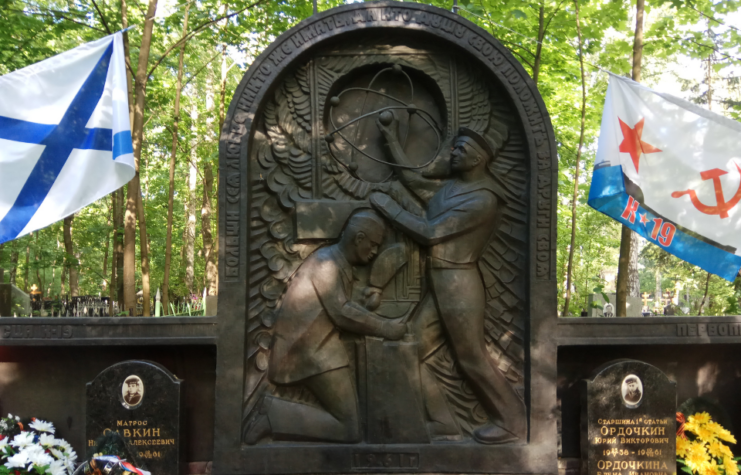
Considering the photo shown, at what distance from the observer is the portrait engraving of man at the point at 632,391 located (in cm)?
489

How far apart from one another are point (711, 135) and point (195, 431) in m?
6.32

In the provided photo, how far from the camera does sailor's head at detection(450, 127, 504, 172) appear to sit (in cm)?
495

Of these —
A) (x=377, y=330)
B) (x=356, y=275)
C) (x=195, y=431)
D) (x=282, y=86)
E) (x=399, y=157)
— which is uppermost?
(x=282, y=86)

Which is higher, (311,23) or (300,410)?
(311,23)

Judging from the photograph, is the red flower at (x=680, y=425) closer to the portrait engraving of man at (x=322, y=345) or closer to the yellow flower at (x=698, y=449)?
the yellow flower at (x=698, y=449)

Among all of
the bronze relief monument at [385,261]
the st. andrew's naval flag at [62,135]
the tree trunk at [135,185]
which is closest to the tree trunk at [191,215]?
the tree trunk at [135,185]

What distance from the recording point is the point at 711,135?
209 inches

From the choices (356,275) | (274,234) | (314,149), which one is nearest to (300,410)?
(356,275)

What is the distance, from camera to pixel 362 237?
15.9ft

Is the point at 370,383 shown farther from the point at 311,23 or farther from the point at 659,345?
the point at 311,23

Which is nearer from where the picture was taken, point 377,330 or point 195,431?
point 377,330

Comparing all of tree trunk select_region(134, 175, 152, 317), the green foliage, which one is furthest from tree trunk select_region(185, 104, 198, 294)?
tree trunk select_region(134, 175, 152, 317)

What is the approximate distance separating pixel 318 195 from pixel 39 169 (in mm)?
2736

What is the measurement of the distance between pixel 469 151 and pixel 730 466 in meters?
3.96
